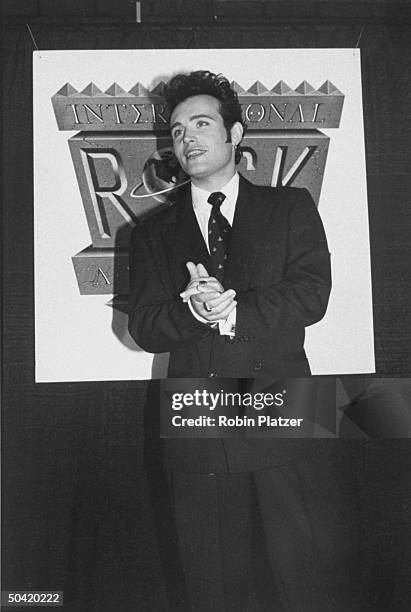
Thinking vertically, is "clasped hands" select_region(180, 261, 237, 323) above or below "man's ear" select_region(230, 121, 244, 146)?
below

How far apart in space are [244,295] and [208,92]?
0.68m

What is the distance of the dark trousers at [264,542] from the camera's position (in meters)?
2.23

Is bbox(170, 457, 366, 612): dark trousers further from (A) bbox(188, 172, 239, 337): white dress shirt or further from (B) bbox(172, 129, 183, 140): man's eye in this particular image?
(B) bbox(172, 129, 183, 140): man's eye

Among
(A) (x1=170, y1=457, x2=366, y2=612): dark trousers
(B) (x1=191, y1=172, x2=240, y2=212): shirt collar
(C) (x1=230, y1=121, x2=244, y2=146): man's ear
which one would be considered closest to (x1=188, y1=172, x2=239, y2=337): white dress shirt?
(B) (x1=191, y1=172, x2=240, y2=212): shirt collar

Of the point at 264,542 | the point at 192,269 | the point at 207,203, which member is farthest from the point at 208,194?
the point at 264,542

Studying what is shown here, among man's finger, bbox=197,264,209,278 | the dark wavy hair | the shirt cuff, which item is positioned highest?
the dark wavy hair

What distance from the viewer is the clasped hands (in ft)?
7.25

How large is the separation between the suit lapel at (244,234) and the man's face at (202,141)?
0.09 meters

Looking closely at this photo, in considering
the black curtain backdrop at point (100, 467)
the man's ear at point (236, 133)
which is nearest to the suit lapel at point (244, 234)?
the man's ear at point (236, 133)

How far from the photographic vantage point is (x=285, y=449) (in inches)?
88.7

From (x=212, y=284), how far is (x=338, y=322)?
425 mm

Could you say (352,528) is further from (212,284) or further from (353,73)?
(353,73)

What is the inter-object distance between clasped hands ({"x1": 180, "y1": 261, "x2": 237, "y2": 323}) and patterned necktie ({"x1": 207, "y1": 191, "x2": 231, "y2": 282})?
0.16ft

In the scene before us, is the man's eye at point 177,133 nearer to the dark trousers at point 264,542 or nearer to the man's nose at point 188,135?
the man's nose at point 188,135
